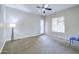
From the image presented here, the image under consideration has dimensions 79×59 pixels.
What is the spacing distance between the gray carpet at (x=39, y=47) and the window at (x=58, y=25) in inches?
10.0

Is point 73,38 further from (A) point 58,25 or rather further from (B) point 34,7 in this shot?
(B) point 34,7

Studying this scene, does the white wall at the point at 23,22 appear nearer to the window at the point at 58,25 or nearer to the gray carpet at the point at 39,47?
the gray carpet at the point at 39,47

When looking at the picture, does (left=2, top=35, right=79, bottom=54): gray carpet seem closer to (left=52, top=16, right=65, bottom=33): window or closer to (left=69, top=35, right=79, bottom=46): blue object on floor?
(left=69, top=35, right=79, bottom=46): blue object on floor

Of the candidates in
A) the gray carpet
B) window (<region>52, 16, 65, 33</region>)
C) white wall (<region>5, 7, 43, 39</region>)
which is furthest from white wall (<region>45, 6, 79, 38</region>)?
white wall (<region>5, 7, 43, 39</region>)

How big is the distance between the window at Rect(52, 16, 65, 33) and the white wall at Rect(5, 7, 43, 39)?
1.24 ft

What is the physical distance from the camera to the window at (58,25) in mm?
2516

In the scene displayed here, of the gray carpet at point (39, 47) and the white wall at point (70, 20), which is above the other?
the white wall at point (70, 20)

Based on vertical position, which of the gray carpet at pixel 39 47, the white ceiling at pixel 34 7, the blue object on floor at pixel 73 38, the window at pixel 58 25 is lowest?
the gray carpet at pixel 39 47

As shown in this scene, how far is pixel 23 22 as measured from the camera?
2.52m

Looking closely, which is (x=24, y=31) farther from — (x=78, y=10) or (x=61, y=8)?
(x=78, y=10)

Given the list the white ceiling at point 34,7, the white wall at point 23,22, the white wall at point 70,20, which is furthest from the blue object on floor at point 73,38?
the white wall at point 23,22

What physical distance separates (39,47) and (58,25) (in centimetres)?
74

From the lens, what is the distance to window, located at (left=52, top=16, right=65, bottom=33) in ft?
8.25
